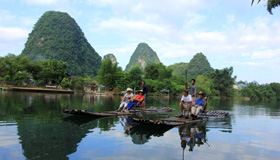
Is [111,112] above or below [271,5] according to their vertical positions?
below

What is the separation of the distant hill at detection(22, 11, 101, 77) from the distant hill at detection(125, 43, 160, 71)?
46.2 meters

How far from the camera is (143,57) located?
145875mm

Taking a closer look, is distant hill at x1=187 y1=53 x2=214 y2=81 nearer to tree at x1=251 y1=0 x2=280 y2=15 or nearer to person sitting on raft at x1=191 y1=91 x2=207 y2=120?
tree at x1=251 y1=0 x2=280 y2=15

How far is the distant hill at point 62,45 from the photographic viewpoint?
78.4 metres

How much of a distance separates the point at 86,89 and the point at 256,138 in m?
46.9

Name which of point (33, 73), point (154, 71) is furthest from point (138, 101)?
point (154, 71)

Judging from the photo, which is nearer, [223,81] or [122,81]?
[122,81]

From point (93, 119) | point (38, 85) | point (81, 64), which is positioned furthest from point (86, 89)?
point (93, 119)

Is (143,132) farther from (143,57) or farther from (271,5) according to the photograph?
(143,57)

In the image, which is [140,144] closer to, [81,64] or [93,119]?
[93,119]

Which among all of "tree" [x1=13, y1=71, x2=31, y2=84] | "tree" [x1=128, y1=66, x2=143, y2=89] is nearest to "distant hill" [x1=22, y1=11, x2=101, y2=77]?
"tree" [x1=128, y1=66, x2=143, y2=89]

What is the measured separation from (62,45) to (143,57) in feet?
233

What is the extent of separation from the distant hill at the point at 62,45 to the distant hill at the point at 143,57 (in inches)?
1819

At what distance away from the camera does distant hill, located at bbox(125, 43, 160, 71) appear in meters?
142
